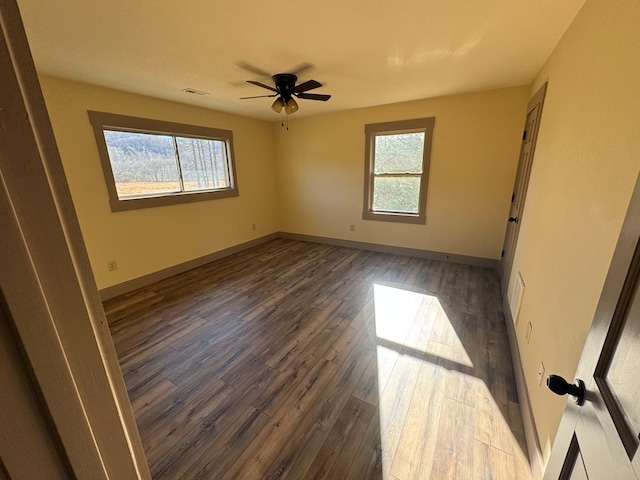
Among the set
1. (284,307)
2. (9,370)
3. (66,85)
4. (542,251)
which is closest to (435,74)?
(542,251)

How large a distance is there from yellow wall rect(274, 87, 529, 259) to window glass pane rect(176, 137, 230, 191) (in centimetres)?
125

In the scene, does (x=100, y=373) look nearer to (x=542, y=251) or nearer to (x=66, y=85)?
(x=542, y=251)

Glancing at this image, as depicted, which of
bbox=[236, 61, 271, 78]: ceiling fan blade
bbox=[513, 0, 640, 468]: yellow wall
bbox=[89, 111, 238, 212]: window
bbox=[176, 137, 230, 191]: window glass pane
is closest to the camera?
bbox=[513, 0, 640, 468]: yellow wall

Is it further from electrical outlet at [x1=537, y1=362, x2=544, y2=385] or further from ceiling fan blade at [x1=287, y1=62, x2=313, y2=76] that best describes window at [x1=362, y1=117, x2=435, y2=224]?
electrical outlet at [x1=537, y1=362, x2=544, y2=385]

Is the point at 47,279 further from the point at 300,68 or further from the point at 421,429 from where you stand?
the point at 300,68

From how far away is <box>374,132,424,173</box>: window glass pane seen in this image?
391 cm

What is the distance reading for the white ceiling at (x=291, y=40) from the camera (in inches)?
61.4

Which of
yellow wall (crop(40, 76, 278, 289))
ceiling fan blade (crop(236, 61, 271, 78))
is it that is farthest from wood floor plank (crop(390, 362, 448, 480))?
yellow wall (crop(40, 76, 278, 289))

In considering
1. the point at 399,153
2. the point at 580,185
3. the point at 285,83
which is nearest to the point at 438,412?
the point at 580,185

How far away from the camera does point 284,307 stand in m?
2.82

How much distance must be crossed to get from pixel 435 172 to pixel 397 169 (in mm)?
572

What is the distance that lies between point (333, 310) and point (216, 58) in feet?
8.39

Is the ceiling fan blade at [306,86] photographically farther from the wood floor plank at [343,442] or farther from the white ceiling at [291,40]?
the wood floor plank at [343,442]

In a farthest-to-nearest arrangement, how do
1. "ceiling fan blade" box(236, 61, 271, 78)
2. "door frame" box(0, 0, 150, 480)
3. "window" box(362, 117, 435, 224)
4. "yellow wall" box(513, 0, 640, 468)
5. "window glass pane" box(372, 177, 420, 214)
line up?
"window glass pane" box(372, 177, 420, 214) < "window" box(362, 117, 435, 224) < "ceiling fan blade" box(236, 61, 271, 78) < "yellow wall" box(513, 0, 640, 468) < "door frame" box(0, 0, 150, 480)
